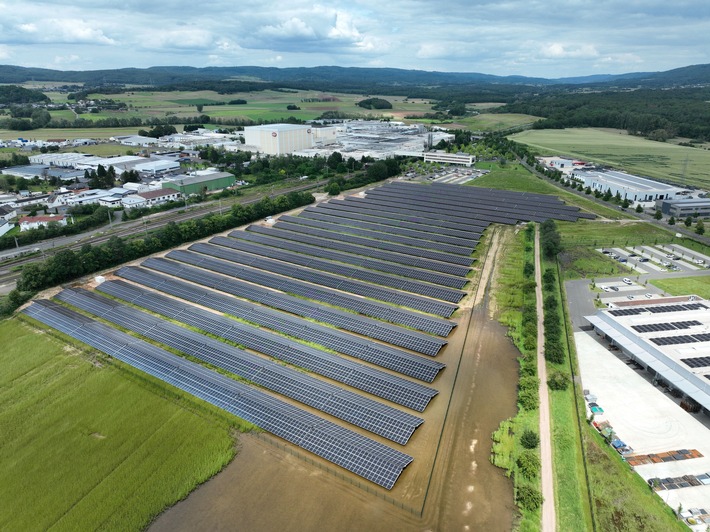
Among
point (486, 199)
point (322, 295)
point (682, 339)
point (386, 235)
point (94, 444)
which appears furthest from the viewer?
point (486, 199)

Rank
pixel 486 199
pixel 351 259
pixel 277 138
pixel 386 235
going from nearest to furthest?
pixel 351 259 < pixel 386 235 < pixel 486 199 < pixel 277 138

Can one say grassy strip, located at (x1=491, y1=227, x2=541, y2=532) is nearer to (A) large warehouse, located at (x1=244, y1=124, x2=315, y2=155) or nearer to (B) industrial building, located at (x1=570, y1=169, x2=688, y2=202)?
(B) industrial building, located at (x1=570, y1=169, x2=688, y2=202)

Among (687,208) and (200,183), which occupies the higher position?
(687,208)

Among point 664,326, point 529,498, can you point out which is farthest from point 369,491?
point 664,326

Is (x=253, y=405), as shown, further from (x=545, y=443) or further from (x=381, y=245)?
(x=381, y=245)

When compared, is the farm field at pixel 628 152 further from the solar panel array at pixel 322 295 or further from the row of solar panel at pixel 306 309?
the row of solar panel at pixel 306 309

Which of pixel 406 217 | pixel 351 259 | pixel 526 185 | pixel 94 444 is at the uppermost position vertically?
pixel 526 185
